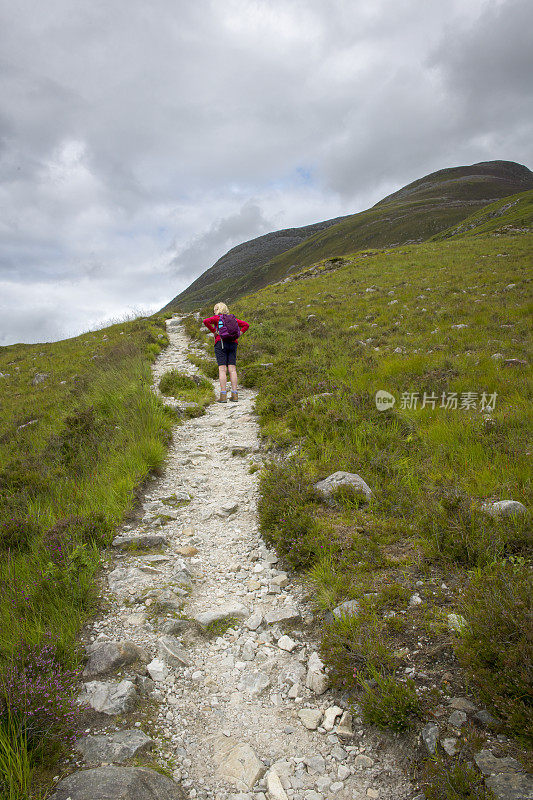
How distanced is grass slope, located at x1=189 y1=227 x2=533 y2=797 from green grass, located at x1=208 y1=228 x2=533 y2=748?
2 centimetres

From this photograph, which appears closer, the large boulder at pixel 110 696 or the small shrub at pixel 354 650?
the large boulder at pixel 110 696

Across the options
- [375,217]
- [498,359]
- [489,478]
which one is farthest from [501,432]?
[375,217]

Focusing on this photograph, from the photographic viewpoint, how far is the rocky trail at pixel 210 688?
8.61 ft

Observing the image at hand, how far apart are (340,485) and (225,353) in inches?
292

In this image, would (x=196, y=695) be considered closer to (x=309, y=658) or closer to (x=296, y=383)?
(x=309, y=658)

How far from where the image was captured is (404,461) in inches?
235

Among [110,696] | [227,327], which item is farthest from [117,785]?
[227,327]

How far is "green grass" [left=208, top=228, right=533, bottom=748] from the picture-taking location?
11.9ft

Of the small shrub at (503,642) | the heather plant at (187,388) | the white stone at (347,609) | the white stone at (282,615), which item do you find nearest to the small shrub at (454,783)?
the small shrub at (503,642)

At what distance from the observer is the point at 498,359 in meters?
9.34

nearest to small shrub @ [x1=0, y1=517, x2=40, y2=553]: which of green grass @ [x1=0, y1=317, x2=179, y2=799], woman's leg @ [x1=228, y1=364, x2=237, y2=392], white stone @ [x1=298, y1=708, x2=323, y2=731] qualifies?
green grass @ [x1=0, y1=317, x2=179, y2=799]

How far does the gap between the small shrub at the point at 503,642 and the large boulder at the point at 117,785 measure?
2202 mm

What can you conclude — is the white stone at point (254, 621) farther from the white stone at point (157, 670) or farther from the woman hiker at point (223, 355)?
the woman hiker at point (223, 355)

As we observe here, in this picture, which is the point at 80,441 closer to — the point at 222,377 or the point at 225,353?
the point at 222,377
